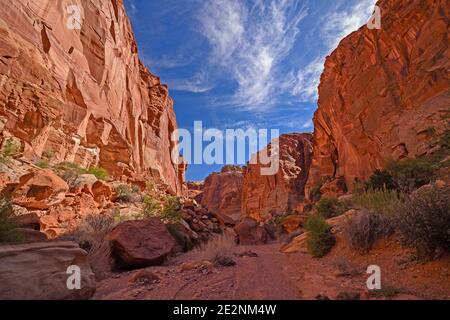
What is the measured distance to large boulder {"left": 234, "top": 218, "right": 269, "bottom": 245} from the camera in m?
12.1

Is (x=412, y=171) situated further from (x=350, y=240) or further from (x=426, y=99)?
(x=426, y=99)

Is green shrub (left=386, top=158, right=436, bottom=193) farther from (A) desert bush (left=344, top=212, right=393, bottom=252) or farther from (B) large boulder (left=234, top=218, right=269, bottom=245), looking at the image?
(B) large boulder (left=234, top=218, right=269, bottom=245)

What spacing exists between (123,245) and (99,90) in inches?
623

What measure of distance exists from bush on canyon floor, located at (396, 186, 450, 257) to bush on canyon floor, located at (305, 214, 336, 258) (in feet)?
7.14

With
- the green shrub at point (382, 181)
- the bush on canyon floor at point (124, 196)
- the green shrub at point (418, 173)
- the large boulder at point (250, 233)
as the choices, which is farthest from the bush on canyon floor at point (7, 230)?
the green shrub at point (382, 181)

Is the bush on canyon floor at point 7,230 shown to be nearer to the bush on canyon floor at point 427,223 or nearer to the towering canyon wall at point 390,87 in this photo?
the bush on canyon floor at point 427,223

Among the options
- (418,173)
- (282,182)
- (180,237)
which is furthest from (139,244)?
(282,182)

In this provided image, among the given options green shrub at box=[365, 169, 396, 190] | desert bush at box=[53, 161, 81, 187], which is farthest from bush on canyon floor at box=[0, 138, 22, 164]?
green shrub at box=[365, 169, 396, 190]

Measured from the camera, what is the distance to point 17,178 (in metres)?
8.13

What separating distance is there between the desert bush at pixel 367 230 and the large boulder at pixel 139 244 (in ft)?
13.1

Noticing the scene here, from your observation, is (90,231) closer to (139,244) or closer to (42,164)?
(139,244)

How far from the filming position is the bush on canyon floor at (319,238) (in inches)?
237

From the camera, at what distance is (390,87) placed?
18156mm

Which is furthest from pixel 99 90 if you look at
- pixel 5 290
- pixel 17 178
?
pixel 5 290
